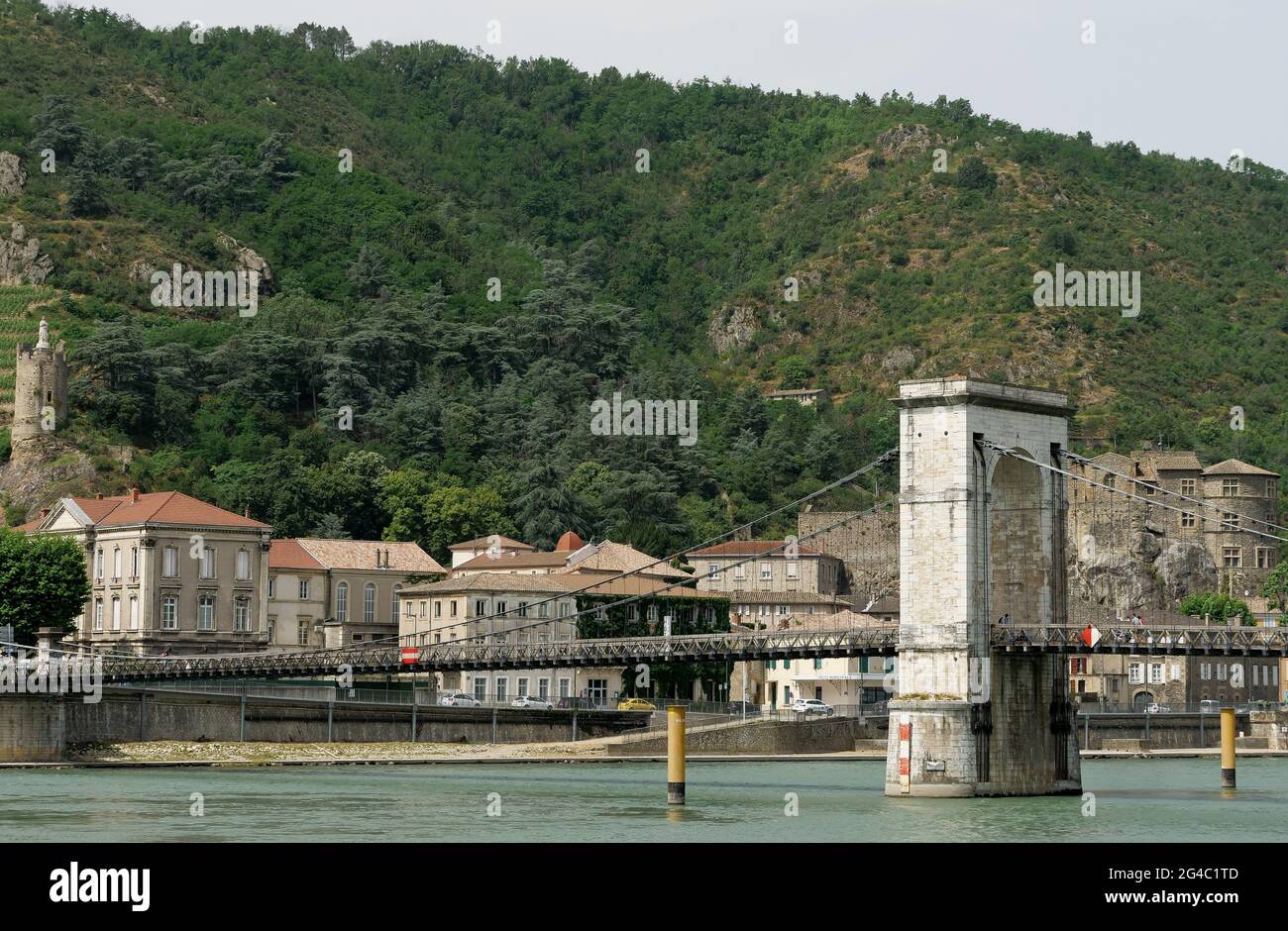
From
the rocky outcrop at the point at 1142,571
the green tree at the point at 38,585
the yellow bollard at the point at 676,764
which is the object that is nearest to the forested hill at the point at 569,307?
the rocky outcrop at the point at 1142,571

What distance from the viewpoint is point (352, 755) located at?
6819 cm

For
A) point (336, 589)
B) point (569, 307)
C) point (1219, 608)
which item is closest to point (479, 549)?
point (336, 589)

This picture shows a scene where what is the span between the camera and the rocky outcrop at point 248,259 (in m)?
148

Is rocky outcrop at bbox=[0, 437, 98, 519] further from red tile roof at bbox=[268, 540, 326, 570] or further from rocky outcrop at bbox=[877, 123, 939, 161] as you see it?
rocky outcrop at bbox=[877, 123, 939, 161]

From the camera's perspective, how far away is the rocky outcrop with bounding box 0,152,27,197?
472 feet

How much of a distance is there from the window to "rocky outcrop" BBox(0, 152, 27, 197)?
211 ft

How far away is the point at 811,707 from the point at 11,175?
3181 inches

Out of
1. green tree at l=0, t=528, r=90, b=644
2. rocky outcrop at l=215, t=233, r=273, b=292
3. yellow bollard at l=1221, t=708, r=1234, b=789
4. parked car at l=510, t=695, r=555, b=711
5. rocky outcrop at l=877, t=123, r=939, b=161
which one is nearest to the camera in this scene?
yellow bollard at l=1221, t=708, r=1234, b=789

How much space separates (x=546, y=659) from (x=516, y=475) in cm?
6192

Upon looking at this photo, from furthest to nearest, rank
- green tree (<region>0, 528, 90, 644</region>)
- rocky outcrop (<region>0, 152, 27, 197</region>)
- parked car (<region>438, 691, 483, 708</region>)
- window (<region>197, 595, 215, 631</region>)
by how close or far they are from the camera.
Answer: rocky outcrop (<region>0, 152, 27, 197</region>) < window (<region>197, 595, 215, 631</region>) < green tree (<region>0, 528, 90, 644</region>) < parked car (<region>438, 691, 483, 708</region>)

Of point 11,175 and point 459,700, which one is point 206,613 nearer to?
point 459,700

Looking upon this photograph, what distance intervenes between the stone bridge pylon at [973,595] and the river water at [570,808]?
0.94 m

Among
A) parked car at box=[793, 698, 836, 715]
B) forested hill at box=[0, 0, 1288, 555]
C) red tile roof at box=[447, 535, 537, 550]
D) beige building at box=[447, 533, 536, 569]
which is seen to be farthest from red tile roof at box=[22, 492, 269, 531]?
parked car at box=[793, 698, 836, 715]
